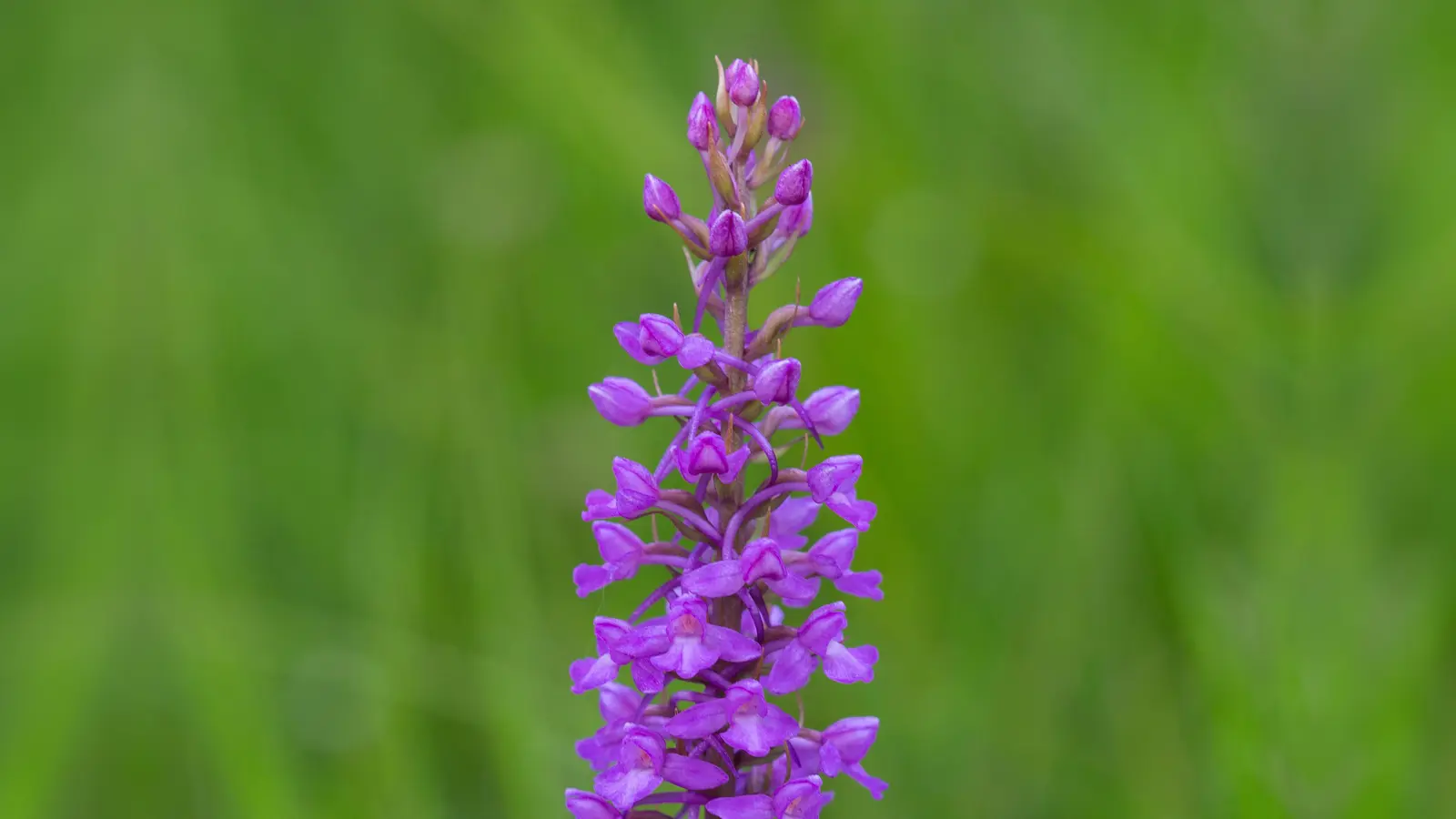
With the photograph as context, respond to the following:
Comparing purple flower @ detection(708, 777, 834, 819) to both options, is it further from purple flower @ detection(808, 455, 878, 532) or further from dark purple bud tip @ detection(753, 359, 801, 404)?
dark purple bud tip @ detection(753, 359, 801, 404)

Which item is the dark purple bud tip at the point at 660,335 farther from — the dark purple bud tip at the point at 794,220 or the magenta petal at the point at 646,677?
the magenta petal at the point at 646,677

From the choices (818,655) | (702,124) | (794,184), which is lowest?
(818,655)

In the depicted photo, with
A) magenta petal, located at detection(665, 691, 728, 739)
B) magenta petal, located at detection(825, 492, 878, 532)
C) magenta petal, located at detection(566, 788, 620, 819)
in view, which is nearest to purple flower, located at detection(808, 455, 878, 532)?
magenta petal, located at detection(825, 492, 878, 532)

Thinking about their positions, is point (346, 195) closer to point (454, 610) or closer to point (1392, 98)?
point (454, 610)

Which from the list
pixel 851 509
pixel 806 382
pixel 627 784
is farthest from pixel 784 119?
pixel 806 382

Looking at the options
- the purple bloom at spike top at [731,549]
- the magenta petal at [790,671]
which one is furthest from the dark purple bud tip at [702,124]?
the magenta petal at [790,671]

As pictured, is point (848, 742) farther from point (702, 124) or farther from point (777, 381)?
point (702, 124)
